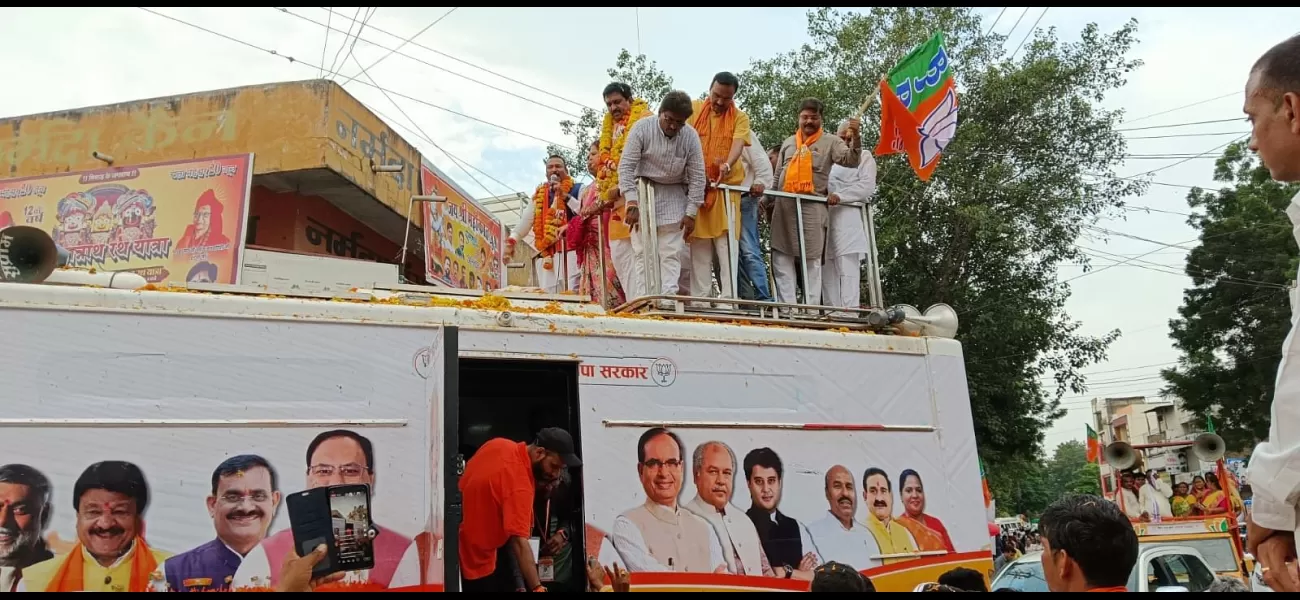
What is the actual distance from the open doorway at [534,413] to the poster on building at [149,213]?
190 inches

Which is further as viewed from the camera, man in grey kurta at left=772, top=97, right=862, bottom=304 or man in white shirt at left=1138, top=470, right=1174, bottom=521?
man in white shirt at left=1138, top=470, right=1174, bottom=521

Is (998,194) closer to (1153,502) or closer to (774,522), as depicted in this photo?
(1153,502)

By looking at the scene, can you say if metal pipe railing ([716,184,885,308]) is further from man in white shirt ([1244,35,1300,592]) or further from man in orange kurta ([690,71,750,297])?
man in white shirt ([1244,35,1300,592])

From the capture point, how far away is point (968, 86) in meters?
15.5

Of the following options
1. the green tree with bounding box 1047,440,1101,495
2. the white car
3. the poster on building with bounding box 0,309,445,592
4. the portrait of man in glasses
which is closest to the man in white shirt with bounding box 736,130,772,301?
the poster on building with bounding box 0,309,445,592

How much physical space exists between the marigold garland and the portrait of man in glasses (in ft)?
10.6

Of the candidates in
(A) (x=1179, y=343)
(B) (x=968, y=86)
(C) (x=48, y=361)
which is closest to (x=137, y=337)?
(C) (x=48, y=361)

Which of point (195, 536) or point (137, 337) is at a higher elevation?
point (137, 337)

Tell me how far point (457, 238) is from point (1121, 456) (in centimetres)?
926

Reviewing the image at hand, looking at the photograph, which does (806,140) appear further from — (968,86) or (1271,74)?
(968,86)

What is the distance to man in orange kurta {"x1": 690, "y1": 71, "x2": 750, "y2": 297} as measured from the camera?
6336 millimetres

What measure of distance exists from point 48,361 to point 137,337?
33 centimetres

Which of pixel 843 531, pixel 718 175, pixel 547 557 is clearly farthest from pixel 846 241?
pixel 547 557

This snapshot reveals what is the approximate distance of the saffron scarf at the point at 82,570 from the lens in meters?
3.54
